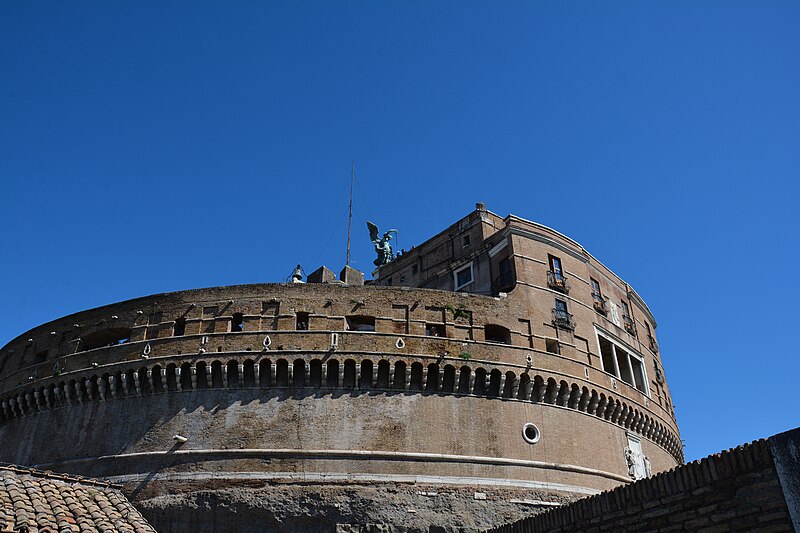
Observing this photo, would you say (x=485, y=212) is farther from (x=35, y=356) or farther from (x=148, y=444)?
(x=35, y=356)

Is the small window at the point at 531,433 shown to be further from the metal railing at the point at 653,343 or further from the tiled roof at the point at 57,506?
the tiled roof at the point at 57,506

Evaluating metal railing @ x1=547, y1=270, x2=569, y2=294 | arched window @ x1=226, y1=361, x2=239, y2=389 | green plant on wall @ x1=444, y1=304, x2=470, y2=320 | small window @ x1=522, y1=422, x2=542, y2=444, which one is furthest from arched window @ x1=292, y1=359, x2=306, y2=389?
metal railing @ x1=547, y1=270, x2=569, y2=294

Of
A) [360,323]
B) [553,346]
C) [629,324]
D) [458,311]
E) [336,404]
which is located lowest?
[336,404]

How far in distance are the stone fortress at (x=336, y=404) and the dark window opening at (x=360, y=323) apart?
7 centimetres

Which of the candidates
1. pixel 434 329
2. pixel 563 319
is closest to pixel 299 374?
pixel 434 329

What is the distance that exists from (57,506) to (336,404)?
9569mm

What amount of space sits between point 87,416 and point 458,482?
45.2 ft

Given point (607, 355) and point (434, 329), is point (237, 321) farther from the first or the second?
point (607, 355)

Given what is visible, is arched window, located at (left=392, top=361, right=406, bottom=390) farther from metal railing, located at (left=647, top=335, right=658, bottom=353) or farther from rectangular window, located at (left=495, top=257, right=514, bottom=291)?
metal railing, located at (left=647, top=335, right=658, bottom=353)

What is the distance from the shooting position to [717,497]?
34.4ft

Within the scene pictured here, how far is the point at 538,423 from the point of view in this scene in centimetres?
2455

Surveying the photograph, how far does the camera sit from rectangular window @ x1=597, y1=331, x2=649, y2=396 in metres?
29.6

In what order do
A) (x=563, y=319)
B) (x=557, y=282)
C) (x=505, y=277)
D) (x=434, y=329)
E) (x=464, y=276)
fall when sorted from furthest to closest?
(x=464, y=276), (x=557, y=282), (x=505, y=277), (x=563, y=319), (x=434, y=329)

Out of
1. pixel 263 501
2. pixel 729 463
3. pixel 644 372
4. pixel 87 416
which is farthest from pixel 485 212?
pixel 729 463
